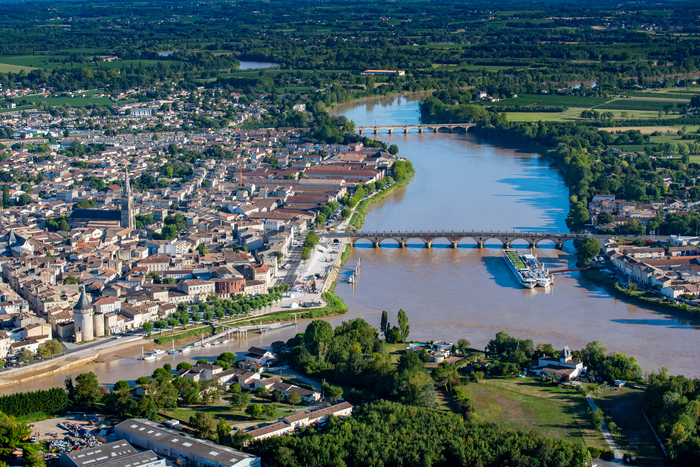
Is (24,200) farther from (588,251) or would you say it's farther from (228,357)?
(588,251)

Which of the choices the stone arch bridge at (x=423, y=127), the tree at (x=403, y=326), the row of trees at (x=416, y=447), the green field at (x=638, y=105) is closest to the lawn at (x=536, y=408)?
the row of trees at (x=416, y=447)

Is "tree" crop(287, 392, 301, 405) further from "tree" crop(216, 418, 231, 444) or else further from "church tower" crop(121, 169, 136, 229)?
"church tower" crop(121, 169, 136, 229)

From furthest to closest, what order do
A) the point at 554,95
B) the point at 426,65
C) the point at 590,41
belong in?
the point at 590,41 < the point at 426,65 < the point at 554,95

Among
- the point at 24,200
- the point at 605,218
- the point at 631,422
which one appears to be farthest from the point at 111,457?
the point at 24,200

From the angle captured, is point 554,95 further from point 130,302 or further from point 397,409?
Result: point 397,409

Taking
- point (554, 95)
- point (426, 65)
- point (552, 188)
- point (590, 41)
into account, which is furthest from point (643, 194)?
point (590, 41)

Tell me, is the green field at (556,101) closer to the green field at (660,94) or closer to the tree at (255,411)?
the green field at (660,94)
